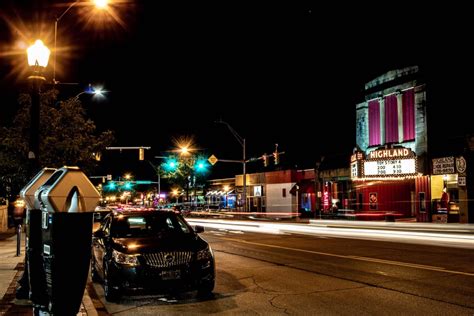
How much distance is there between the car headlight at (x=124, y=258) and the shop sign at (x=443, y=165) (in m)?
22.4

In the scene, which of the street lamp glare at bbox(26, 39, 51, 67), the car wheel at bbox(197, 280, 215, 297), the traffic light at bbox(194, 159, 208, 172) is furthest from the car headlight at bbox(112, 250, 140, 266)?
the traffic light at bbox(194, 159, 208, 172)

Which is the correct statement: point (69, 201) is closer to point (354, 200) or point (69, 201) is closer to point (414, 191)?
point (414, 191)

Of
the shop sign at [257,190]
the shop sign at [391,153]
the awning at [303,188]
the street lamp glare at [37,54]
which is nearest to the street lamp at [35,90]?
the street lamp glare at [37,54]

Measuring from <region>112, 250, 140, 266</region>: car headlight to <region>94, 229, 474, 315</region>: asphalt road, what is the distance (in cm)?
73

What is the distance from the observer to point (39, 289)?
5887 millimetres

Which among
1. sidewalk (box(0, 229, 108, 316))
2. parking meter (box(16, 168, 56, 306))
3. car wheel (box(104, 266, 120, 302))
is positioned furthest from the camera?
car wheel (box(104, 266, 120, 302))

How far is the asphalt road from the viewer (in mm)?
8414

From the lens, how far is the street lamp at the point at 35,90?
9516 mm

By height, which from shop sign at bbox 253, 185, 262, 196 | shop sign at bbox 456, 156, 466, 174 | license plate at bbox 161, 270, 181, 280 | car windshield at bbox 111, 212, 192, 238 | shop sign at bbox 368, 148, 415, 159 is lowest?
license plate at bbox 161, 270, 181, 280

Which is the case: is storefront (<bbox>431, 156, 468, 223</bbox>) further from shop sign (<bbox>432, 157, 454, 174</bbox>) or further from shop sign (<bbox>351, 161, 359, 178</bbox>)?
shop sign (<bbox>351, 161, 359, 178</bbox>)

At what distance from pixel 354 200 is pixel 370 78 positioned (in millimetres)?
8355

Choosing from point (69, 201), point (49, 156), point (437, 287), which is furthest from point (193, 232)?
point (49, 156)

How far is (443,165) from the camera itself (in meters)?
28.0

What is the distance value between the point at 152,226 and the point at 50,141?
6740 millimetres
